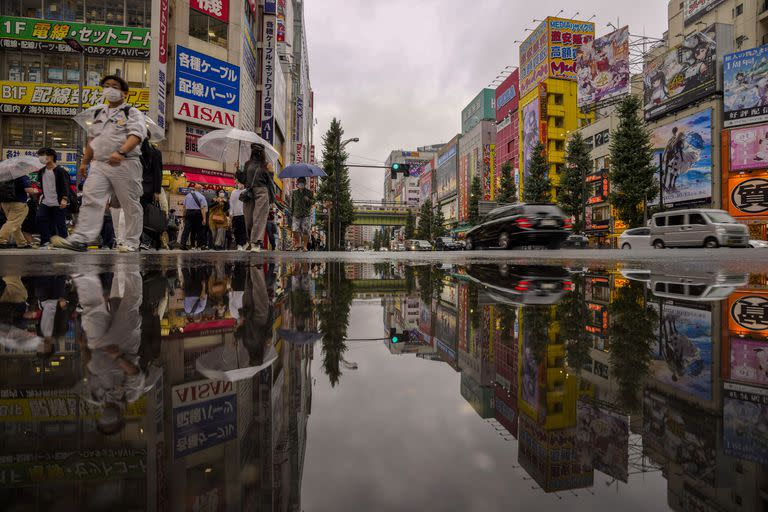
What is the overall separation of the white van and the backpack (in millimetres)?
20399

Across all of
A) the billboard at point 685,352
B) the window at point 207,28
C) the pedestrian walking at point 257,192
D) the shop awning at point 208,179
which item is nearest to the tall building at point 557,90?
the window at point 207,28

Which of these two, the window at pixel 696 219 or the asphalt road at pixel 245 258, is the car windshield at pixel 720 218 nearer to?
the window at pixel 696 219

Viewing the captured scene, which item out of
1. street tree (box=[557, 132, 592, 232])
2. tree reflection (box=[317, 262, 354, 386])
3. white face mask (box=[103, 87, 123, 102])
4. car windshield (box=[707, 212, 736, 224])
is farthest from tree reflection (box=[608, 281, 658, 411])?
street tree (box=[557, 132, 592, 232])

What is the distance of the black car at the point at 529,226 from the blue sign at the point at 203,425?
13.1m

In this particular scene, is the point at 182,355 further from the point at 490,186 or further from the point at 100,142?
the point at 490,186

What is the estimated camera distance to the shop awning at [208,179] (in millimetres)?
21938

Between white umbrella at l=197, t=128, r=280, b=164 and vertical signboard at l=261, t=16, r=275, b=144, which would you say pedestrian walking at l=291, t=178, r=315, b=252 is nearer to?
white umbrella at l=197, t=128, r=280, b=164

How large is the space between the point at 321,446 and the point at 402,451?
0.10 metres

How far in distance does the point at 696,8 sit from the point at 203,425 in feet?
164

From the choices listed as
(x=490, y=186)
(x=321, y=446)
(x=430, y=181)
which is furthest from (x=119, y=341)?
(x=430, y=181)

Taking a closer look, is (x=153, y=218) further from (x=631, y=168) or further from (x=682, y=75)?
(x=682, y=75)

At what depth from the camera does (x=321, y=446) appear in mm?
575

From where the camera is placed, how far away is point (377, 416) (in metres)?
0.67

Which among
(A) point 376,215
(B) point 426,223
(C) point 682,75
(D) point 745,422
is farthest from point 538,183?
(A) point 376,215
